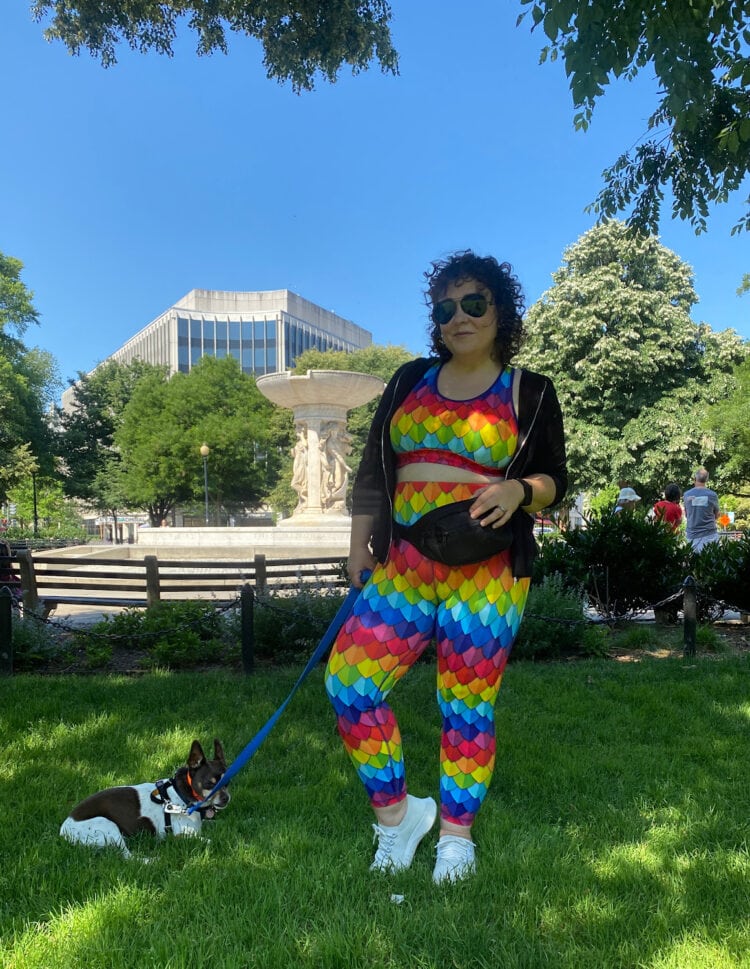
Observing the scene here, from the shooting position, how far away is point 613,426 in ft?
86.4

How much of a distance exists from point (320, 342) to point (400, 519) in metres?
96.4

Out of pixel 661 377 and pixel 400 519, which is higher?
pixel 661 377

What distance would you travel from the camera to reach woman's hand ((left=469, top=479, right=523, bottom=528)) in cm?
225

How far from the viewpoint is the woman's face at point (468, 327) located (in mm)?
2510

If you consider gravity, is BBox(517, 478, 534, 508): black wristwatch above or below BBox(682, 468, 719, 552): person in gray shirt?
above

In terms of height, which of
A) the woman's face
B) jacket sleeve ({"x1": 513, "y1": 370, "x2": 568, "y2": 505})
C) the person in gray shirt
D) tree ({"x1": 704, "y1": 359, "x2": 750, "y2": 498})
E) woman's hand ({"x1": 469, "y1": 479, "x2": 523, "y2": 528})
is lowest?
the person in gray shirt

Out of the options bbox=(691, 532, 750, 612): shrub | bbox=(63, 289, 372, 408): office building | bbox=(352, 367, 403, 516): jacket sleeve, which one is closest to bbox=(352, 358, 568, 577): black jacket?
bbox=(352, 367, 403, 516): jacket sleeve

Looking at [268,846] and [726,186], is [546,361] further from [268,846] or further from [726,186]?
[268,846]

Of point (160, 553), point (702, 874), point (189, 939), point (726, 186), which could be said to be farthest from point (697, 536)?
point (160, 553)

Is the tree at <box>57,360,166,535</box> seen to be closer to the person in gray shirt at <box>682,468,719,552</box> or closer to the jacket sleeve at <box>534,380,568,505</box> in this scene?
the person in gray shirt at <box>682,468,719,552</box>

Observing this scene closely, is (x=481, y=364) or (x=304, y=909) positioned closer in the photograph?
(x=304, y=909)

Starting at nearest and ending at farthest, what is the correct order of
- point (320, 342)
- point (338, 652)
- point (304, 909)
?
1. point (304, 909)
2. point (338, 652)
3. point (320, 342)

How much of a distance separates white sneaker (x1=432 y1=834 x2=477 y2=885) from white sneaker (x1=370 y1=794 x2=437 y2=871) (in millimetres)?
100

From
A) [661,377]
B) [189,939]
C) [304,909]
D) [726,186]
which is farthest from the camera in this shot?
[661,377]
